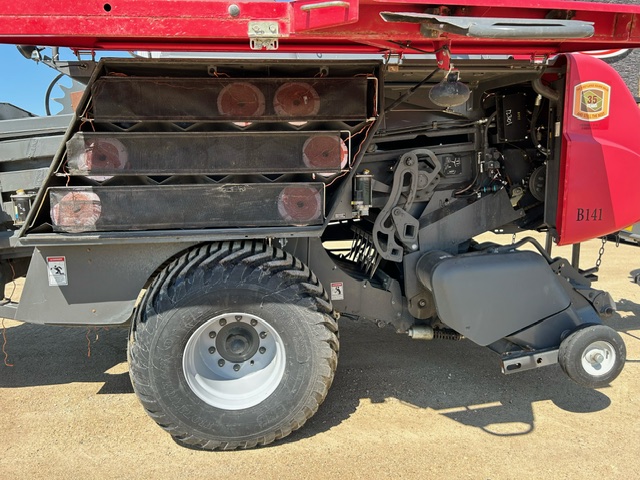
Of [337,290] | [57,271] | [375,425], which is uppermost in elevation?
[57,271]

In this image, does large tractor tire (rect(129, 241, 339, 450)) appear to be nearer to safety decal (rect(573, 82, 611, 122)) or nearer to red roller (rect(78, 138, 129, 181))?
red roller (rect(78, 138, 129, 181))

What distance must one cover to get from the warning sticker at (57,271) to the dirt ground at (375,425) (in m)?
1.05

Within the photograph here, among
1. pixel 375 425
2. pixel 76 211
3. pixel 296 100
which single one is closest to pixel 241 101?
pixel 296 100

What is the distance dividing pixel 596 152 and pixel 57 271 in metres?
3.59

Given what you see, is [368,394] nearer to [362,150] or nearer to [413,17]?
[362,150]

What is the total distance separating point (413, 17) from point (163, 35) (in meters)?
1.22

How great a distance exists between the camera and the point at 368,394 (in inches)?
147

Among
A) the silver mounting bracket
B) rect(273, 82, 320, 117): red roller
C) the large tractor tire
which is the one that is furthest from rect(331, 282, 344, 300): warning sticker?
the silver mounting bracket

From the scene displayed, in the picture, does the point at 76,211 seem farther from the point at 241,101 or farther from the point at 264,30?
the point at 264,30

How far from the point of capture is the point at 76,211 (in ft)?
9.37

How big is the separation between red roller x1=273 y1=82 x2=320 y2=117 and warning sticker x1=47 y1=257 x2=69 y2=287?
5.26 feet

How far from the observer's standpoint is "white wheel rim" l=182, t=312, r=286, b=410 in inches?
122

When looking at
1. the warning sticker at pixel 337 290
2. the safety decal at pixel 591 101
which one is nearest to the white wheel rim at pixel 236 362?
the warning sticker at pixel 337 290

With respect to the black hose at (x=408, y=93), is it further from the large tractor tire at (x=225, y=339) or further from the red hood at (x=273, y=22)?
the large tractor tire at (x=225, y=339)
